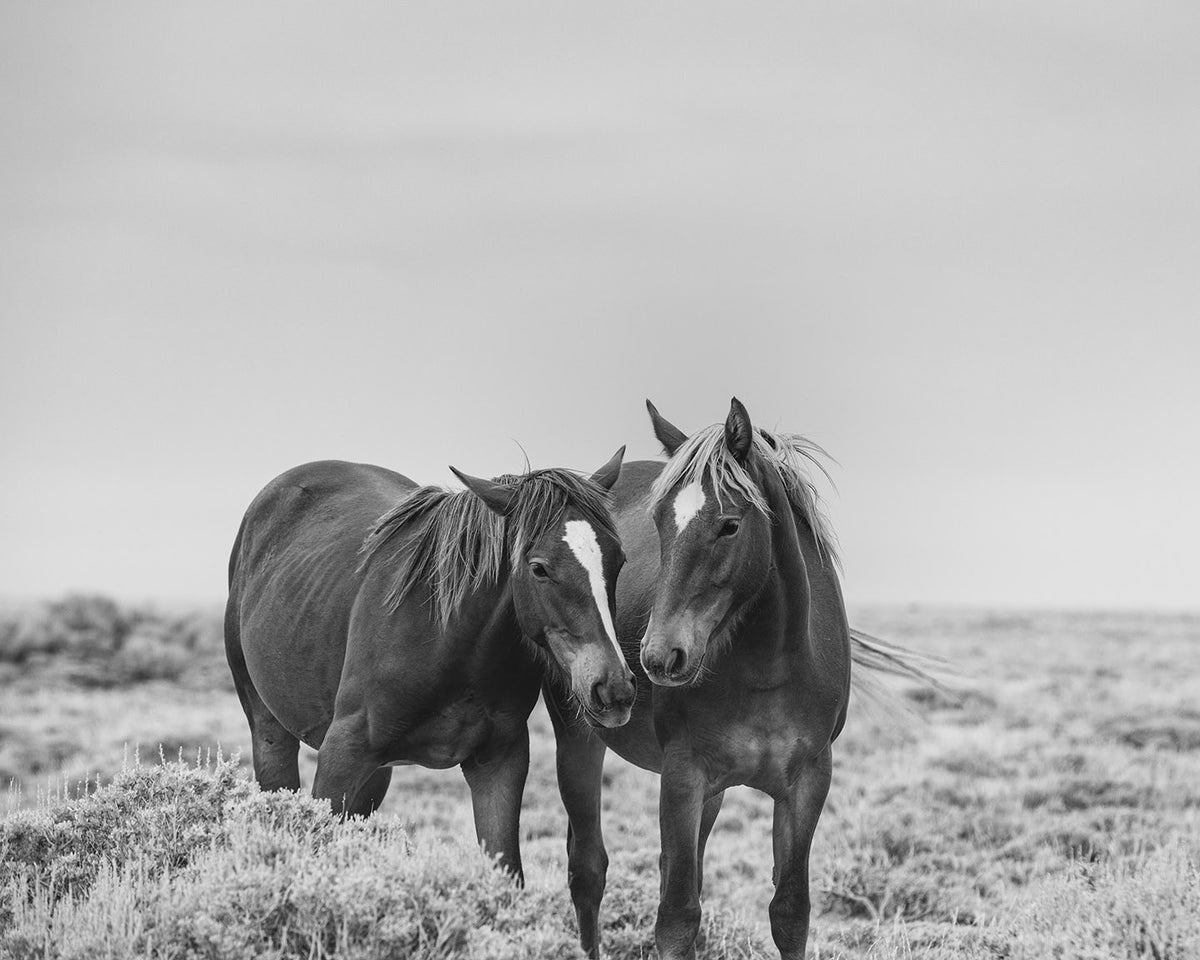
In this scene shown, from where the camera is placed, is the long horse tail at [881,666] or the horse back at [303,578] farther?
the long horse tail at [881,666]

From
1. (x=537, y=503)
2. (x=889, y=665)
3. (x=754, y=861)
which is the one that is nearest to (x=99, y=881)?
(x=537, y=503)

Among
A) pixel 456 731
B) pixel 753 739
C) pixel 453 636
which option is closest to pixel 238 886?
pixel 456 731

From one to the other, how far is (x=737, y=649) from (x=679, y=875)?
3.24 ft

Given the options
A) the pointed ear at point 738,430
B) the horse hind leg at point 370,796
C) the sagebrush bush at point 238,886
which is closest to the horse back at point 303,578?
the horse hind leg at point 370,796

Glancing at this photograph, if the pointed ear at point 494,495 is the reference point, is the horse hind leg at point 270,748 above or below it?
below

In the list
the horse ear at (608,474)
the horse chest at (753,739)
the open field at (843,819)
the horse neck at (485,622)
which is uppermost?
the horse ear at (608,474)

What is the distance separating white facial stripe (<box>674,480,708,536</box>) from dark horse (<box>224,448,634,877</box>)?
0.42 m

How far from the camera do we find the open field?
5.27m

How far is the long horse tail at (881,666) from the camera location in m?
7.81

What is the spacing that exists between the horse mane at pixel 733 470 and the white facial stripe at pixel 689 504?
4cm

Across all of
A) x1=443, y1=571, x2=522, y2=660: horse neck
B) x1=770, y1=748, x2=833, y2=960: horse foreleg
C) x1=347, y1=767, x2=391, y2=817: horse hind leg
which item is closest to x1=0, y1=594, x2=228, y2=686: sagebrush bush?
x1=347, y1=767, x2=391, y2=817: horse hind leg

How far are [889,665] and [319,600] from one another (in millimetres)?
3499

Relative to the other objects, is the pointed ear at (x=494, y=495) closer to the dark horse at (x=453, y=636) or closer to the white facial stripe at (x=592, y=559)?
the dark horse at (x=453, y=636)

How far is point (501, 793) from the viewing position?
5.96 meters
